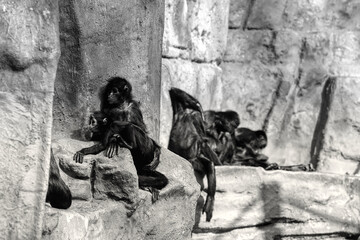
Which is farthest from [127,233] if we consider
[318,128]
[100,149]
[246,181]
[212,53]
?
[318,128]

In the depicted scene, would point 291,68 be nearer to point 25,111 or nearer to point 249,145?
point 249,145

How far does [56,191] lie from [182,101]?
3885 mm

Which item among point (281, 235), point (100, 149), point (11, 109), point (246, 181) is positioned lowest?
point (281, 235)

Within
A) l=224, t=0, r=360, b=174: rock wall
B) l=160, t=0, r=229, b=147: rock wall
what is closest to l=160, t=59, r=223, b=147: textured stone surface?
l=160, t=0, r=229, b=147: rock wall

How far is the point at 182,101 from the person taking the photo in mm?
9383

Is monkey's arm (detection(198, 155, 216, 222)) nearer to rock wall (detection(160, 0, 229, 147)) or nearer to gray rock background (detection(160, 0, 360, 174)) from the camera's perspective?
rock wall (detection(160, 0, 229, 147))

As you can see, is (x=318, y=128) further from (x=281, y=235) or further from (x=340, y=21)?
(x=281, y=235)

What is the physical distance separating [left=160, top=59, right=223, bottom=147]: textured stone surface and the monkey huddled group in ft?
0.45

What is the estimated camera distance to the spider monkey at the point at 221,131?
32.6 ft

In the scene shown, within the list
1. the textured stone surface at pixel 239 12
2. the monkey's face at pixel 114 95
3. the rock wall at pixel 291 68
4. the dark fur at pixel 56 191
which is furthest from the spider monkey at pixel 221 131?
the dark fur at pixel 56 191

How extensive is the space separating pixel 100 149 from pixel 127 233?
27.6 inches

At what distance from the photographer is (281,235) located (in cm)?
905

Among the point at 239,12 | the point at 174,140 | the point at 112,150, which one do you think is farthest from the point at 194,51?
the point at 112,150

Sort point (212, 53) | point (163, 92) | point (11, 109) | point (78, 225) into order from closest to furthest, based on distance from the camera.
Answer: point (11, 109) → point (78, 225) → point (163, 92) → point (212, 53)
